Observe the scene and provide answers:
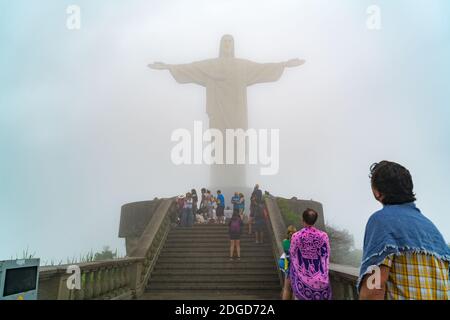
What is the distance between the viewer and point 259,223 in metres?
9.33

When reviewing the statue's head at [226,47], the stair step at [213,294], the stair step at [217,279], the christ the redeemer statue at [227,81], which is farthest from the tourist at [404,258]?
the statue's head at [226,47]

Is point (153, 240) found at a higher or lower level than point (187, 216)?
lower

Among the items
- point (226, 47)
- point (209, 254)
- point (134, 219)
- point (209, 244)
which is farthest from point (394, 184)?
point (226, 47)

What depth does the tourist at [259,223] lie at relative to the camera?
909 cm

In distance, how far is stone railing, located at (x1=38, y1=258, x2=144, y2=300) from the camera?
392 cm

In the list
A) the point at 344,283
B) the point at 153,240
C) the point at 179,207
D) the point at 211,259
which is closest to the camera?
the point at 344,283

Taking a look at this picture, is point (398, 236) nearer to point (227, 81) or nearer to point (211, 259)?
point (211, 259)

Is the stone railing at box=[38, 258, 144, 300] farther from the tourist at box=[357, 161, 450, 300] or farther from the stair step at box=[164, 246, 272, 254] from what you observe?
the tourist at box=[357, 161, 450, 300]

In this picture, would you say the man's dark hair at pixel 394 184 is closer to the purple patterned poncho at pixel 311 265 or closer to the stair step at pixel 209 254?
the purple patterned poncho at pixel 311 265

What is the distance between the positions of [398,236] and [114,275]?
5587 millimetres

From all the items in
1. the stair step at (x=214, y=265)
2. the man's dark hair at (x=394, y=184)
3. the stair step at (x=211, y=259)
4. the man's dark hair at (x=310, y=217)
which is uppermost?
the man's dark hair at (x=394, y=184)

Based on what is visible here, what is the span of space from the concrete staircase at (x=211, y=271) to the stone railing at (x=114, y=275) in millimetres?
301

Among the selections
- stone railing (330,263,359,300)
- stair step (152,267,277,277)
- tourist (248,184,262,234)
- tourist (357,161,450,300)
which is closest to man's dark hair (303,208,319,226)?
stone railing (330,263,359,300)

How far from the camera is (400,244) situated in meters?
1.54
